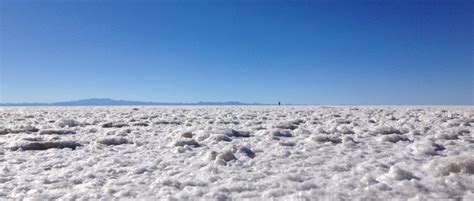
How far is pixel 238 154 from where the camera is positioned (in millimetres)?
4934

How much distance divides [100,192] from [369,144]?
13.1 feet

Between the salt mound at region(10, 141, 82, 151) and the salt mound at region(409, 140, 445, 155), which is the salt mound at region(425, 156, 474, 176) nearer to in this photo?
the salt mound at region(409, 140, 445, 155)

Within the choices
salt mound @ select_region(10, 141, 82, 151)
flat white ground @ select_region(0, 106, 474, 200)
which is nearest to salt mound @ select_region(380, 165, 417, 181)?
flat white ground @ select_region(0, 106, 474, 200)

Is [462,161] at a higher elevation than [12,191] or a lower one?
higher

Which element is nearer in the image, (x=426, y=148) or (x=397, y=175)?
(x=397, y=175)

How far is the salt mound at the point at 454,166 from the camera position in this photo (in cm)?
356

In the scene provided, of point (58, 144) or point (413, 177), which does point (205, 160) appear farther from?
point (58, 144)

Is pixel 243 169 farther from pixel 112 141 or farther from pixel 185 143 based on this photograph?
pixel 112 141

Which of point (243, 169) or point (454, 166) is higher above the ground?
point (454, 166)

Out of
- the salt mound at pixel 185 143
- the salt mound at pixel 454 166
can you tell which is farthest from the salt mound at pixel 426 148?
the salt mound at pixel 185 143

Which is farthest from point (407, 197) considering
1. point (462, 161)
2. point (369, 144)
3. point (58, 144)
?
point (58, 144)

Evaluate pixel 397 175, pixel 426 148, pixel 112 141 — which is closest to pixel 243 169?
pixel 397 175

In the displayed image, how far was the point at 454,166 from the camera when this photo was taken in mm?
3609

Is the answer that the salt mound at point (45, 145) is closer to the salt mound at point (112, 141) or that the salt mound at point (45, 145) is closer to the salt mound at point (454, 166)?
the salt mound at point (112, 141)
